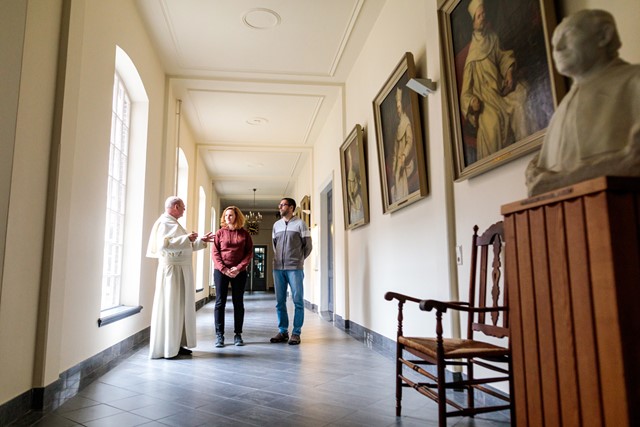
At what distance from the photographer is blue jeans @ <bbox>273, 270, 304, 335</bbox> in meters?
4.96

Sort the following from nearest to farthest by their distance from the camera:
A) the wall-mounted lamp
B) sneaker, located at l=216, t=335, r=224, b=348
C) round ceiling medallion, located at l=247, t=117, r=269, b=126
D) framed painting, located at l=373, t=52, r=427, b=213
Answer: the wall-mounted lamp → framed painting, located at l=373, t=52, r=427, b=213 → sneaker, located at l=216, t=335, r=224, b=348 → round ceiling medallion, located at l=247, t=117, r=269, b=126

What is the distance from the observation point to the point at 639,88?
1.18 metres

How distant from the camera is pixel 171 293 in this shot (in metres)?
4.03

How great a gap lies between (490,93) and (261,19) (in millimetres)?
3085

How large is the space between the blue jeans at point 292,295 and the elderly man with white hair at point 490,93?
2.99 meters

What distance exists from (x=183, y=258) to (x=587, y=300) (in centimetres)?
363

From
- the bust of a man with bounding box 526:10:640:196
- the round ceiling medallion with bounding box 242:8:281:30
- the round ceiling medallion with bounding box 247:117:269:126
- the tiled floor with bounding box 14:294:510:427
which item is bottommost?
the tiled floor with bounding box 14:294:510:427

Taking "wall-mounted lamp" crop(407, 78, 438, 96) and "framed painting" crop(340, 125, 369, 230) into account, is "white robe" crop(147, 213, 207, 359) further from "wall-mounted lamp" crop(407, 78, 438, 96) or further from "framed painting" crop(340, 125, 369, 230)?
"wall-mounted lamp" crop(407, 78, 438, 96)

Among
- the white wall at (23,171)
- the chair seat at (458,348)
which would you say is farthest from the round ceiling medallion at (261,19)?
the chair seat at (458,348)

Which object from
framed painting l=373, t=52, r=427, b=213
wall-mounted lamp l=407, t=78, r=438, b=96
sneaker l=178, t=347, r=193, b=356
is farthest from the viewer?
sneaker l=178, t=347, r=193, b=356

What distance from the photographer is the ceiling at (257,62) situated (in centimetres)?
450

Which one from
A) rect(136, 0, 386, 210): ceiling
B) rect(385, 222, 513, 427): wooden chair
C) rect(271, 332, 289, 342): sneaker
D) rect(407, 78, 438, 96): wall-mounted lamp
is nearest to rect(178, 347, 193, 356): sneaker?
rect(271, 332, 289, 342): sneaker

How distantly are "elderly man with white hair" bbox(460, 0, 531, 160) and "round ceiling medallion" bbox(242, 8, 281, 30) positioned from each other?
2571 millimetres

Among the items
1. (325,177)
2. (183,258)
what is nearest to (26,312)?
(183,258)
